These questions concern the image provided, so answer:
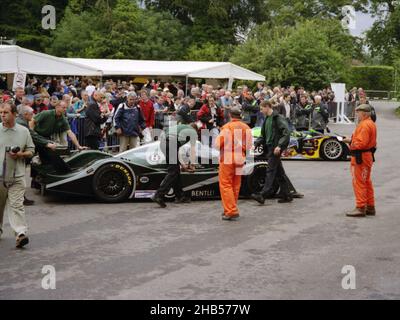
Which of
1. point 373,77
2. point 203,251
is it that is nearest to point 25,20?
point 373,77

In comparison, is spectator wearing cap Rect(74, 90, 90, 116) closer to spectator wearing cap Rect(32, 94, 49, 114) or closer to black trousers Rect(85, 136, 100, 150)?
spectator wearing cap Rect(32, 94, 49, 114)

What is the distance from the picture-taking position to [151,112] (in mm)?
16750

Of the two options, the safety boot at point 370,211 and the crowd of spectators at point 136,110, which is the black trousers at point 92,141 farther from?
the safety boot at point 370,211

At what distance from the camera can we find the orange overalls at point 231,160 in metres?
10.0

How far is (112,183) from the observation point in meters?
11.2

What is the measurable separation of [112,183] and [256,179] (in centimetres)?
264

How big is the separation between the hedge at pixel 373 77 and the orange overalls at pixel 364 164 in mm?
56671

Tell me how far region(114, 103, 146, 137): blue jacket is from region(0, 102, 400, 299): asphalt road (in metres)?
3.08

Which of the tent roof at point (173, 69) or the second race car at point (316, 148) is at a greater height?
the tent roof at point (173, 69)

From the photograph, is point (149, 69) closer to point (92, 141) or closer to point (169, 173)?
point (92, 141)

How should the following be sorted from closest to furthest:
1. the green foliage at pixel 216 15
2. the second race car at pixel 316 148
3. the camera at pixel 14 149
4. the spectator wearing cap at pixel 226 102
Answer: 1. the camera at pixel 14 149
2. the second race car at pixel 316 148
3. the spectator wearing cap at pixel 226 102
4. the green foliage at pixel 216 15

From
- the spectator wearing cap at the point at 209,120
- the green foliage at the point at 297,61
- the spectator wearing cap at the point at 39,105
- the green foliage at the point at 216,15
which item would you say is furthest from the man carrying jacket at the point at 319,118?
the green foliage at the point at 216,15

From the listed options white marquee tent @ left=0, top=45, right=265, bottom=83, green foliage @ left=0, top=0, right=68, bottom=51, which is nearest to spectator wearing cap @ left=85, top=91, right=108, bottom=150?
white marquee tent @ left=0, top=45, right=265, bottom=83

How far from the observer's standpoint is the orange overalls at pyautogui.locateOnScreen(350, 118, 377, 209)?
10.4 metres
